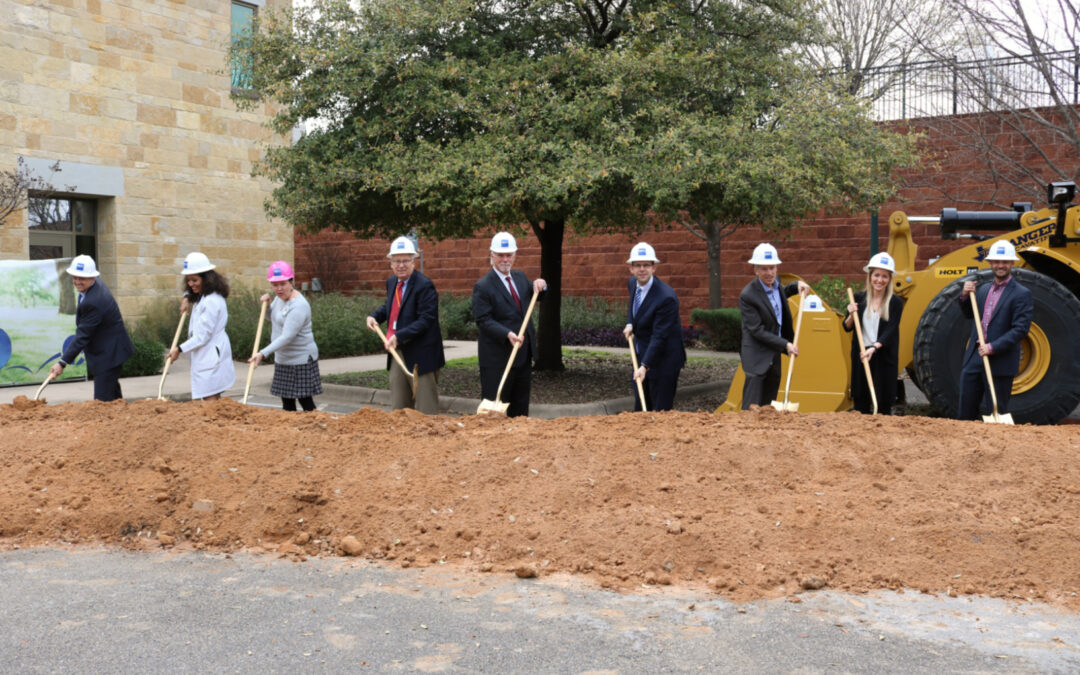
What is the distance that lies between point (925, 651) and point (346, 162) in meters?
8.53

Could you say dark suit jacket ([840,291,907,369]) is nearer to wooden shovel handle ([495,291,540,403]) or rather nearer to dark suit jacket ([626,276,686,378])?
dark suit jacket ([626,276,686,378])

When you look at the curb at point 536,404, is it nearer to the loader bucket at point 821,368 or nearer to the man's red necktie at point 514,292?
the loader bucket at point 821,368

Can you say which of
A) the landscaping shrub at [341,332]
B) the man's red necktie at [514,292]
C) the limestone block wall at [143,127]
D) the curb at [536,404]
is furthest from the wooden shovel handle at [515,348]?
the limestone block wall at [143,127]

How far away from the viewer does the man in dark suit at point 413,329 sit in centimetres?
796

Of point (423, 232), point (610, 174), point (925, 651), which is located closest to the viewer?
point (925, 651)

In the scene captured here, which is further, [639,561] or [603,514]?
[603,514]

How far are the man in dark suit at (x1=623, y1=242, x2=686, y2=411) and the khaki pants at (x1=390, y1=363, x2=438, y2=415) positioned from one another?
5.42ft

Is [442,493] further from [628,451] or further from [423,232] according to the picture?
[423,232]

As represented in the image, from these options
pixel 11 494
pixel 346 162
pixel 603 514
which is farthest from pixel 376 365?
pixel 603 514

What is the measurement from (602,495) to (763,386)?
109 inches

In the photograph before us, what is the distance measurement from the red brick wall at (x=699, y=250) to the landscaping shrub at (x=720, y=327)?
1319 mm

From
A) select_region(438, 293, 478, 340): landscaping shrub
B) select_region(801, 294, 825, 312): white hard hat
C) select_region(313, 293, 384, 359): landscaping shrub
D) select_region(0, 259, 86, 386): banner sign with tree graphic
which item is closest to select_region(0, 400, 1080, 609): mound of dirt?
select_region(801, 294, 825, 312): white hard hat

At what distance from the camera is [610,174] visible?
9.88 m

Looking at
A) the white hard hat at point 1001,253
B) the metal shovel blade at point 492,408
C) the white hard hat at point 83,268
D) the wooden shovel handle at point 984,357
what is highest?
the white hard hat at point 1001,253
